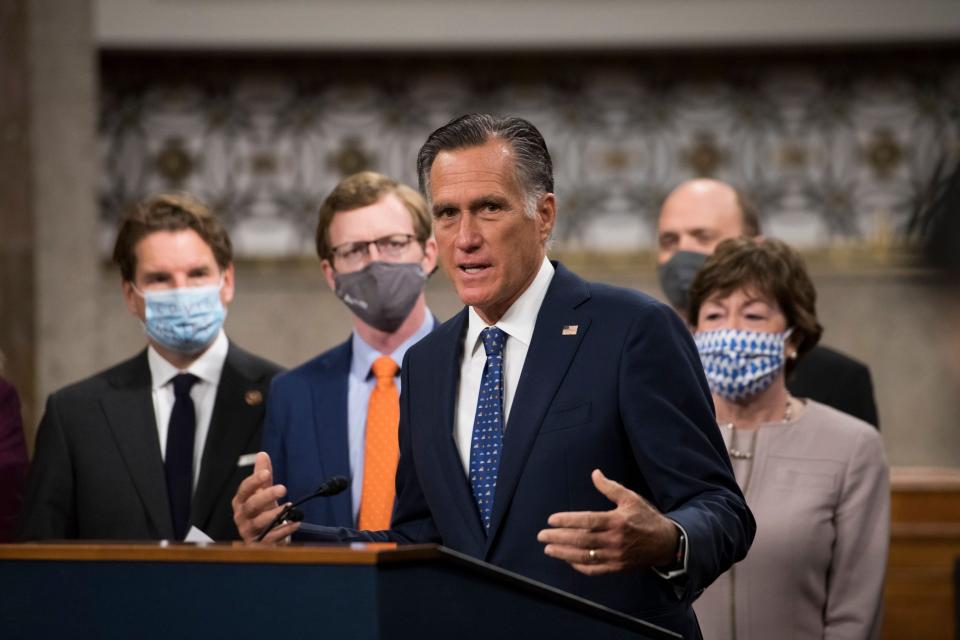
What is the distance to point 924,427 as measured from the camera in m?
7.31

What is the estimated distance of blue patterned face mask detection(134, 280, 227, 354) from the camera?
12.7 feet

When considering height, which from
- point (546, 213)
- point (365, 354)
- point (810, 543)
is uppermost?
point (546, 213)

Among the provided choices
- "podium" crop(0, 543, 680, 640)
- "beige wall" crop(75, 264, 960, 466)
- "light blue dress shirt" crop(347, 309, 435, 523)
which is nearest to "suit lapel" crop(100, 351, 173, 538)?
"light blue dress shirt" crop(347, 309, 435, 523)

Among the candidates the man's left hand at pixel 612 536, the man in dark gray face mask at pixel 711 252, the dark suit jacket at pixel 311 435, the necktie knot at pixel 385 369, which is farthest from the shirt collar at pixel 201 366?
the man's left hand at pixel 612 536

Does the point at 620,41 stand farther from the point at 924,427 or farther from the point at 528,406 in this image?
the point at 528,406

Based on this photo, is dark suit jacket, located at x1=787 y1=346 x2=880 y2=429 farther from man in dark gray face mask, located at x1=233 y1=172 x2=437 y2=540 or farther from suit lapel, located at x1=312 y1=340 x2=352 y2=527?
suit lapel, located at x1=312 y1=340 x2=352 y2=527

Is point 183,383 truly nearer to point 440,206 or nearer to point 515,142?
point 440,206

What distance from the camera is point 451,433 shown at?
8.64ft

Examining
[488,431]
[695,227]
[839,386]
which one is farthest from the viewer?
[695,227]

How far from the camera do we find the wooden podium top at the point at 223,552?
187 centimetres

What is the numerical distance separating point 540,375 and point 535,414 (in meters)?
0.08

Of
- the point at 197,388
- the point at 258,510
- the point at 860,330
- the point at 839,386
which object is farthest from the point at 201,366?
the point at 860,330

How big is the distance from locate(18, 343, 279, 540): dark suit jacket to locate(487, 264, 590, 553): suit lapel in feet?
4.44

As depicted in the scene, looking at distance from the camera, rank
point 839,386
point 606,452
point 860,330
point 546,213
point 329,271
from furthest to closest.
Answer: point 860,330, point 839,386, point 329,271, point 546,213, point 606,452
